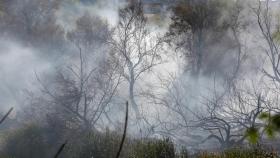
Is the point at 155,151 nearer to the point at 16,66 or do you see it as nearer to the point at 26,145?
the point at 26,145

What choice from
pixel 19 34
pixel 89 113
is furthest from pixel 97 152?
pixel 19 34

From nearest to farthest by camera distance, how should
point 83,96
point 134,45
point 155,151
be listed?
point 155,151, point 83,96, point 134,45

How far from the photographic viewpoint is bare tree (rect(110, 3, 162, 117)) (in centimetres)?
1973

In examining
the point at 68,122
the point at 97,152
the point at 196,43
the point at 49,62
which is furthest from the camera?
the point at 49,62

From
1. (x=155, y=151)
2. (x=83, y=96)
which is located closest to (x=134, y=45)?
(x=83, y=96)

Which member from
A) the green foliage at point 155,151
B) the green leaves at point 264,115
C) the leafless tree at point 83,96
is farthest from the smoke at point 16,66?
the green leaves at point 264,115

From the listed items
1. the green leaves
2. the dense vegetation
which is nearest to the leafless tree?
the dense vegetation

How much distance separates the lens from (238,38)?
19.4m

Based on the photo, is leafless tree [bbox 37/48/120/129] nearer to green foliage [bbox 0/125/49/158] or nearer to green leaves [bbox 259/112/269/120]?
green foliage [bbox 0/125/49/158]

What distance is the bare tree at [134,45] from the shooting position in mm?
19734

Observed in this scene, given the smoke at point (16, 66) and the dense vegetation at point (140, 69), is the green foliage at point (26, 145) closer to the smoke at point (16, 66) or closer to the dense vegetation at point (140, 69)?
the dense vegetation at point (140, 69)

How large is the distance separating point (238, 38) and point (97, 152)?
37.5 feet

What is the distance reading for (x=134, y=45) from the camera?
2045 cm

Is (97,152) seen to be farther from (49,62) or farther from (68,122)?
(49,62)
